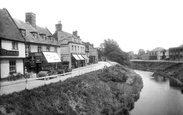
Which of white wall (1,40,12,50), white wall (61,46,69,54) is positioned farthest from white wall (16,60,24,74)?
white wall (61,46,69,54)

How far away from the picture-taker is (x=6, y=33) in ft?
53.4

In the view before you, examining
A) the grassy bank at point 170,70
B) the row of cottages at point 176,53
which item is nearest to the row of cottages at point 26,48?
the grassy bank at point 170,70

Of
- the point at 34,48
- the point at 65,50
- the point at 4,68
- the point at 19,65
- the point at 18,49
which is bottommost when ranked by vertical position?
the point at 4,68

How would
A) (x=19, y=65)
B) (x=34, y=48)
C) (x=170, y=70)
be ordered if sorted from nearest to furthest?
(x=19, y=65) < (x=34, y=48) < (x=170, y=70)

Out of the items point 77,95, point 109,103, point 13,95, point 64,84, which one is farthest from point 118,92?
point 13,95

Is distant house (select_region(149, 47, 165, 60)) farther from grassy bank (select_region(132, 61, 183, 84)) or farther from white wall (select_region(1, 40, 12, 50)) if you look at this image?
white wall (select_region(1, 40, 12, 50))

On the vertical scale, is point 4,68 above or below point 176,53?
below

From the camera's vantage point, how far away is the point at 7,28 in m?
17.2

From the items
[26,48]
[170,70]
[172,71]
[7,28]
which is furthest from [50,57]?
[170,70]

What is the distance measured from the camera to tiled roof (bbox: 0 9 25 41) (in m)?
16.1

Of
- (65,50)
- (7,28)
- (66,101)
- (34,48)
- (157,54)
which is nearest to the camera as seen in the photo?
(66,101)

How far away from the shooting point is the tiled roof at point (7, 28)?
16117mm

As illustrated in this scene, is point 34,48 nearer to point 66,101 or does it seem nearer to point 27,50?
point 27,50

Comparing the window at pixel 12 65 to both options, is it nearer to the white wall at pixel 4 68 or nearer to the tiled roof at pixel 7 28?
the white wall at pixel 4 68
